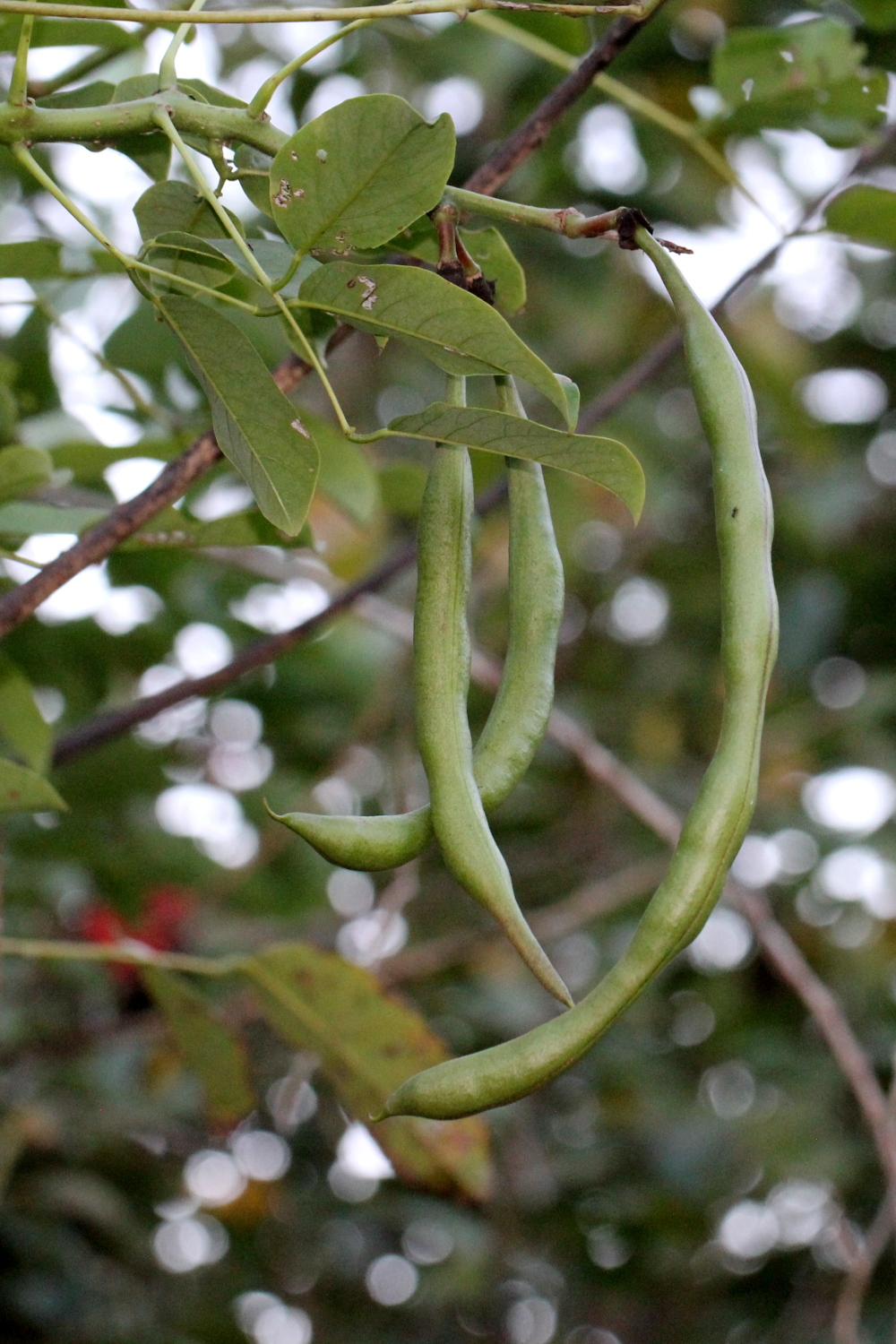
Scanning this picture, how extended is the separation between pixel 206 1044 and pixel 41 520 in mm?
637

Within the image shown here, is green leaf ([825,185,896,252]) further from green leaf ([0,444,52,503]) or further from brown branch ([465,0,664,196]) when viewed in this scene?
green leaf ([0,444,52,503])

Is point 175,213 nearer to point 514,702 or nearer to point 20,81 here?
point 20,81

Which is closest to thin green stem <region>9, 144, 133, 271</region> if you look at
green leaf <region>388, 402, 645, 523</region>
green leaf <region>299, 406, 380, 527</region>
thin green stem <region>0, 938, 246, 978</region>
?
green leaf <region>388, 402, 645, 523</region>

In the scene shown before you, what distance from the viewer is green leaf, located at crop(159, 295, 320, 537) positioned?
70 centimetres

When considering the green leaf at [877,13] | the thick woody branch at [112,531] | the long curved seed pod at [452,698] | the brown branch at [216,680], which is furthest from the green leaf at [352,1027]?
the green leaf at [877,13]

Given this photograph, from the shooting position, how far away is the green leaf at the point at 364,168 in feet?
2.12

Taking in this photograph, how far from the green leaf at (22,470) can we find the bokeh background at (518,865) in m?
0.48

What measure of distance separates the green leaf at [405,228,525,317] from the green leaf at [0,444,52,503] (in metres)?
0.30

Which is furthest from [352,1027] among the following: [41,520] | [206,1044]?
[41,520]

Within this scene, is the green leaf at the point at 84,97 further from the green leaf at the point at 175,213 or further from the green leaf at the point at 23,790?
the green leaf at the point at 23,790

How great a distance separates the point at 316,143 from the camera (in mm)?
653

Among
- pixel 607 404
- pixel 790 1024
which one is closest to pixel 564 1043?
pixel 607 404

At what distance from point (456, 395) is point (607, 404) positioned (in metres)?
0.62

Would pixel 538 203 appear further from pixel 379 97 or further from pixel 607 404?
pixel 379 97
